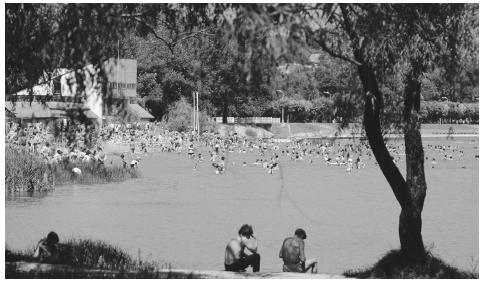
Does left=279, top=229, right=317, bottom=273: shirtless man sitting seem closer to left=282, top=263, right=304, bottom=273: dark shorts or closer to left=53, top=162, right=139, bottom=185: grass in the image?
left=282, top=263, right=304, bottom=273: dark shorts

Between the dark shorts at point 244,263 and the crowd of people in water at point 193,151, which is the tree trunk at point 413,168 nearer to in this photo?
the dark shorts at point 244,263

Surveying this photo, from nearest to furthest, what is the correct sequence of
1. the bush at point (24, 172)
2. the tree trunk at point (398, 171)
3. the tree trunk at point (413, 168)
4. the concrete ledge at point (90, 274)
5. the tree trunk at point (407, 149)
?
1. the concrete ledge at point (90, 274)
2. the tree trunk at point (407, 149)
3. the tree trunk at point (398, 171)
4. the tree trunk at point (413, 168)
5. the bush at point (24, 172)

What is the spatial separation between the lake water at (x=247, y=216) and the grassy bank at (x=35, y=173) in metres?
0.51

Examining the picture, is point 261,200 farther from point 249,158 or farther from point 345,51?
point 249,158

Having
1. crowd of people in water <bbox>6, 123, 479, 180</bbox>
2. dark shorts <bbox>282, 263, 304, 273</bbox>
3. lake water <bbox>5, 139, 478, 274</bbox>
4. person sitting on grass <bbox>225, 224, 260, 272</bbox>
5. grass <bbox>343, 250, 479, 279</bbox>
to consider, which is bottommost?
lake water <bbox>5, 139, 478, 274</bbox>

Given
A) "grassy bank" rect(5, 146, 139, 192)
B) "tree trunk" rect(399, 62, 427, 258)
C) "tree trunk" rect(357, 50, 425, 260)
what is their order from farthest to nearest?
"grassy bank" rect(5, 146, 139, 192)
"tree trunk" rect(399, 62, 427, 258)
"tree trunk" rect(357, 50, 425, 260)

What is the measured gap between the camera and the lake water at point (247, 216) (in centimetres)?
2377

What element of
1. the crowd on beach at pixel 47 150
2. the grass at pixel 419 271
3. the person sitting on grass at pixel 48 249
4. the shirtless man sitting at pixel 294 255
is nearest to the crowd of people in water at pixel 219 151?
the crowd on beach at pixel 47 150

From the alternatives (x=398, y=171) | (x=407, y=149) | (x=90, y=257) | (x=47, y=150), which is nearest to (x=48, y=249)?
(x=90, y=257)

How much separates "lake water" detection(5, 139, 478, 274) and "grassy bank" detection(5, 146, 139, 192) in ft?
1.69

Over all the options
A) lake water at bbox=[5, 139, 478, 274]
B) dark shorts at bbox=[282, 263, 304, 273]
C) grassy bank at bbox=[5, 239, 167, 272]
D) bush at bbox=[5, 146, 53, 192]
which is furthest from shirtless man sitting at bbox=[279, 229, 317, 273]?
bush at bbox=[5, 146, 53, 192]

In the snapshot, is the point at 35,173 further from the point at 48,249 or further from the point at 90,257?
the point at 48,249

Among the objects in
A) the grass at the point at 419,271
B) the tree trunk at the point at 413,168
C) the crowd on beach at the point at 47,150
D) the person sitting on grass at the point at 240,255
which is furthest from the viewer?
the crowd on beach at the point at 47,150

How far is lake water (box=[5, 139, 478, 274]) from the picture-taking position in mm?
23770
